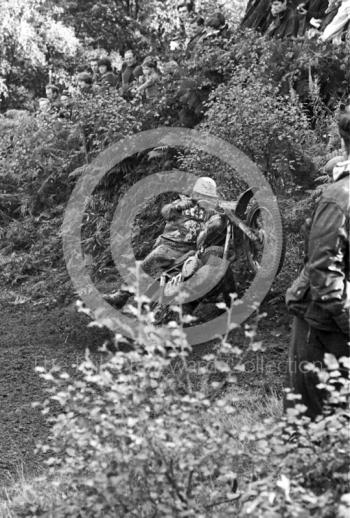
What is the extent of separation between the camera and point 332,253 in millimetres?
4191

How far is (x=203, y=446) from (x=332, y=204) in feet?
4.26

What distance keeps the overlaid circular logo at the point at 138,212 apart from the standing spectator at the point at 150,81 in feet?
5.67

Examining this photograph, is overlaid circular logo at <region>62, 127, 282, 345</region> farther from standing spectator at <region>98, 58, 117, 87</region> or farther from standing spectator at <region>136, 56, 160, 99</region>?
standing spectator at <region>98, 58, 117, 87</region>

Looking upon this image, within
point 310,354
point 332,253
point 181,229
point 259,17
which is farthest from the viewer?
point 259,17

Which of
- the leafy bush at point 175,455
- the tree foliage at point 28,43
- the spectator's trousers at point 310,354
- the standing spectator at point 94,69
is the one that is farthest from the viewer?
the tree foliage at point 28,43

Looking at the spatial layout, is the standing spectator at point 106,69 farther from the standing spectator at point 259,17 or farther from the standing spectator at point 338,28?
the standing spectator at point 338,28

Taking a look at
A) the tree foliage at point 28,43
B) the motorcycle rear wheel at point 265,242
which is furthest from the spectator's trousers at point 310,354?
the tree foliage at point 28,43

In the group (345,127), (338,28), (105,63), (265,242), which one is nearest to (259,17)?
(338,28)

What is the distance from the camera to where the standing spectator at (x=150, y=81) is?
50.4 feet

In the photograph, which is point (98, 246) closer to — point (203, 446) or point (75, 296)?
point (75, 296)

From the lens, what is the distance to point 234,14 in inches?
731

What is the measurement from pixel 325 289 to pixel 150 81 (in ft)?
38.7

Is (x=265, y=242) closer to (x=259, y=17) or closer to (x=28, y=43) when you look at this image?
(x=259, y=17)

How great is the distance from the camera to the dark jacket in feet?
13.7
